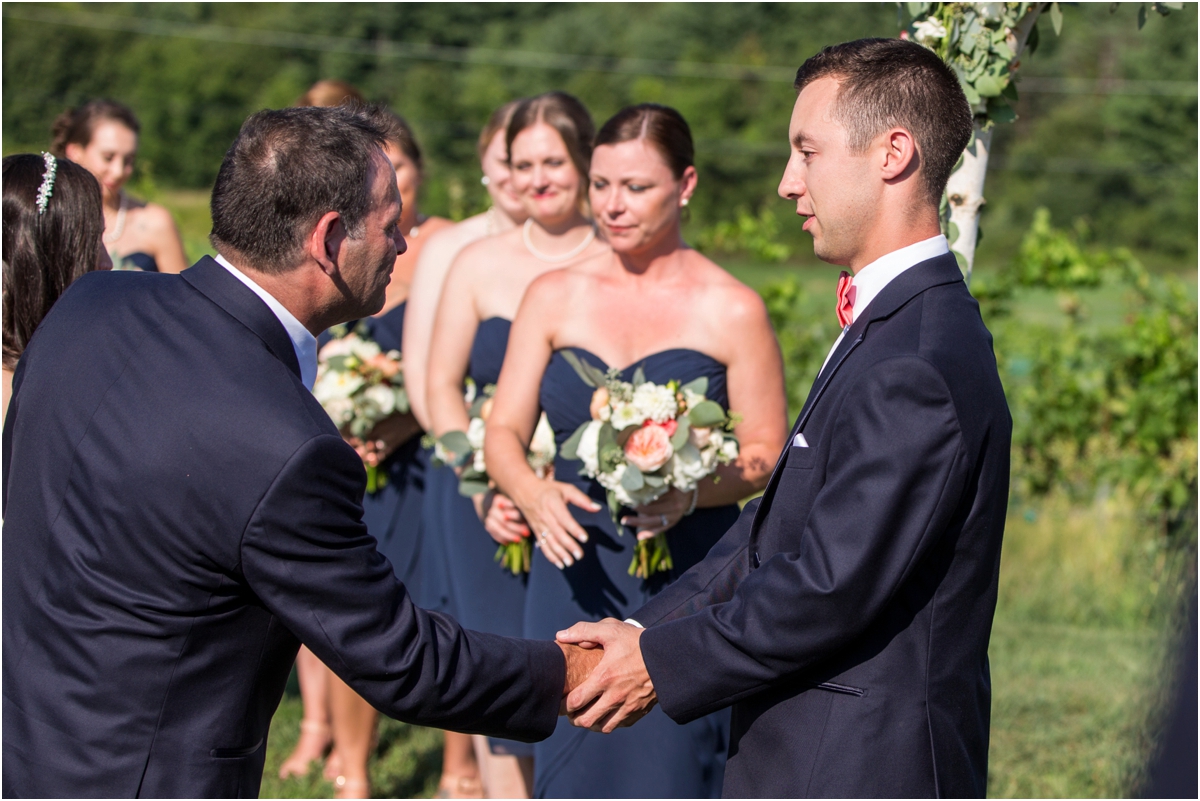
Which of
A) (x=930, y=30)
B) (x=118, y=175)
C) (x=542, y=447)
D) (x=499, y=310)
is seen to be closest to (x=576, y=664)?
(x=542, y=447)

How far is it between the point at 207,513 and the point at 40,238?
50.3 inches

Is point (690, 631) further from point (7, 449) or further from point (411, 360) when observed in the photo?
point (411, 360)

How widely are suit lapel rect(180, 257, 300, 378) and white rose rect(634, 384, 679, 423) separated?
1.59 meters

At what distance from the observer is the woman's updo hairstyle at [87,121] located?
6145 mm

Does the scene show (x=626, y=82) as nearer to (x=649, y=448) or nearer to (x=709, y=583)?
(x=649, y=448)

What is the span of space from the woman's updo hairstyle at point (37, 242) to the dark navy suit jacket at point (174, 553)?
61cm

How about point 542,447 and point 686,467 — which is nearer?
point 686,467

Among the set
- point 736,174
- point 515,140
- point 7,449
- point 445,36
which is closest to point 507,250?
point 515,140

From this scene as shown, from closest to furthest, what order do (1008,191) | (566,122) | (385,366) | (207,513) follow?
(207,513), (566,122), (385,366), (1008,191)

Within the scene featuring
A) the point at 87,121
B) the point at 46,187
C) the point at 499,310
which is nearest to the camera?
the point at 46,187

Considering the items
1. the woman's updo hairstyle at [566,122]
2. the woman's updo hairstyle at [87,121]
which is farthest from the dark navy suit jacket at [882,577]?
the woman's updo hairstyle at [87,121]

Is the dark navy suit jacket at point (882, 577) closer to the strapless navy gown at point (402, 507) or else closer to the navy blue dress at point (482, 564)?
the navy blue dress at point (482, 564)

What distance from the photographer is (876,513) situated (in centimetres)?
239

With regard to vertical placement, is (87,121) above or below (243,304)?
above
